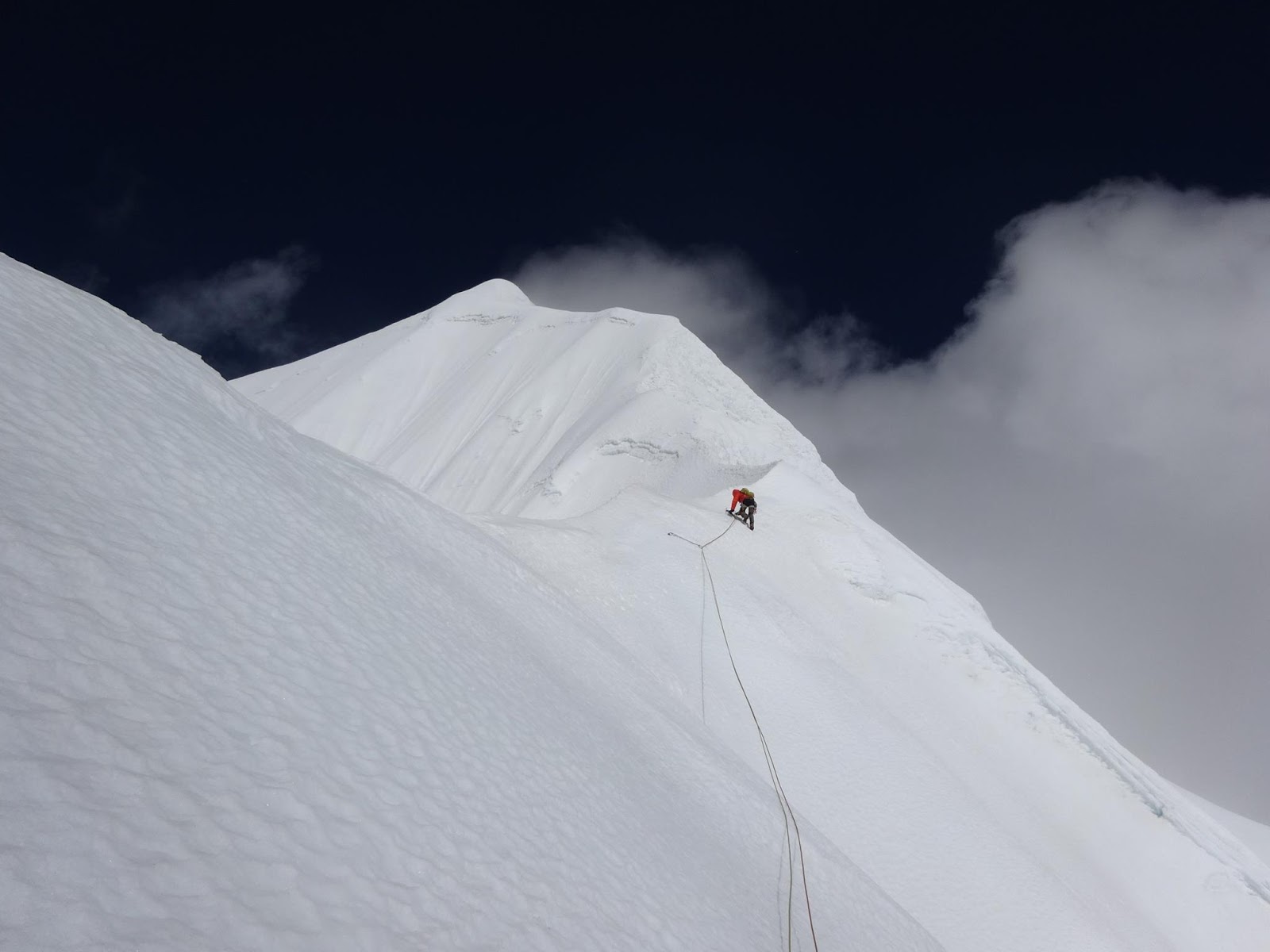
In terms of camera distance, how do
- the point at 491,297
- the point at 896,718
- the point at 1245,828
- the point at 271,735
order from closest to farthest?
1. the point at 271,735
2. the point at 896,718
3. the point at 1245,828
4. the point at 491,297

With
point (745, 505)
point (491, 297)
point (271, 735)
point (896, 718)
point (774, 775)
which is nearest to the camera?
point (271, 735)

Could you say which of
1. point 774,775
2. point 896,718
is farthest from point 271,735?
point 896,718

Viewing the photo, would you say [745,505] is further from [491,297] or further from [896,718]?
[491,297]

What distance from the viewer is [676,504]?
17.1m

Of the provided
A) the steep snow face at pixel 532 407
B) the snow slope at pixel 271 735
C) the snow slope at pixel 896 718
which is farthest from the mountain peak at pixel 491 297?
the snow slope at pixel 271 735

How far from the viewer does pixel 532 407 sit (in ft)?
118

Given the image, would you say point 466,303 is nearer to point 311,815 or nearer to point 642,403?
point 642,403

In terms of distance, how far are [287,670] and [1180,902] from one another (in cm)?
1492

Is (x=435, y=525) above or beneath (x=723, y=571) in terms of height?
beneath

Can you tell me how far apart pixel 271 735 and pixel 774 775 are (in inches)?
302

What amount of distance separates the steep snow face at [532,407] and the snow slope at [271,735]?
15.3 metres

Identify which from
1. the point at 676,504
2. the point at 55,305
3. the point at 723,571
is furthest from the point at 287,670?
the point at 676,504

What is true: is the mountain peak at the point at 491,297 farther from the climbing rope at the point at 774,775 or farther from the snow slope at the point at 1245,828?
the snow slope at the point at 1245,828

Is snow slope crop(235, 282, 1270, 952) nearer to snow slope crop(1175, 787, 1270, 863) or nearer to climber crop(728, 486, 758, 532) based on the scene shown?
climber crop(728, 486, 758, 532)
